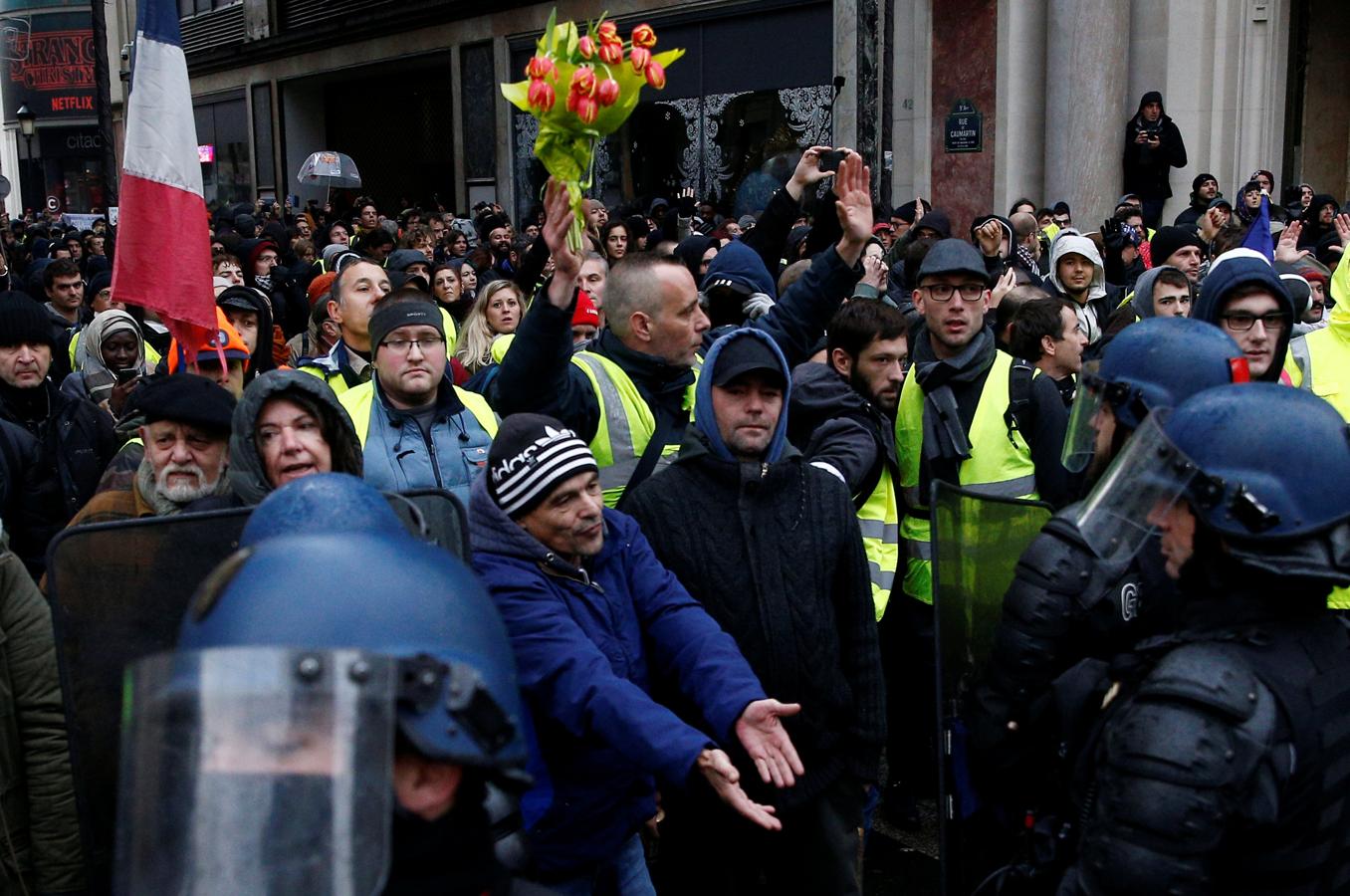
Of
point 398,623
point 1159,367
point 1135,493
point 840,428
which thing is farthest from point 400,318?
point 398,623

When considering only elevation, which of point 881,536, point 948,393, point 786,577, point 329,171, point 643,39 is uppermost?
point 329,171

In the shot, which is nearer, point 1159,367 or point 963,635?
point 1159,367

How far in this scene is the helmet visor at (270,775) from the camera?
4.60ft

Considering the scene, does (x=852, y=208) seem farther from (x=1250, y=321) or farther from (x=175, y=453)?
(x=175, y=453)

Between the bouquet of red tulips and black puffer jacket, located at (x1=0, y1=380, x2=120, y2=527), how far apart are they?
2.60m

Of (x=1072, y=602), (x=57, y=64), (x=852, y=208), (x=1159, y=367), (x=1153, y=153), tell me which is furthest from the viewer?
(x=57, y=64)

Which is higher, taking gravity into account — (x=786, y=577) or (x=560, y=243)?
(x=560, y=243)

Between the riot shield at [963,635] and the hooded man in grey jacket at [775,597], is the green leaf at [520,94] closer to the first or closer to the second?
the hooded man in grey jacket at [775,597]

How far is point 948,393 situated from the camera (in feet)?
14.7

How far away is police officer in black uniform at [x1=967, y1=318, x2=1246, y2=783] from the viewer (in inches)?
106

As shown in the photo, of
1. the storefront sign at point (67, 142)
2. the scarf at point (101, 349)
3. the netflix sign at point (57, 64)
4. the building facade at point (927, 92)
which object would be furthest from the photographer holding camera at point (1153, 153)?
the netflix sign at point (57, 64)

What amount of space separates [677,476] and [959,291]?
1611 mm

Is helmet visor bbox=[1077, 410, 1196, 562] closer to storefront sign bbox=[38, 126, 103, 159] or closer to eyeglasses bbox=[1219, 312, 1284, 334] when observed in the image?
eyeglasses bbox=[1219, 312, 1284, 334]

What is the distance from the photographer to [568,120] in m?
3.81
